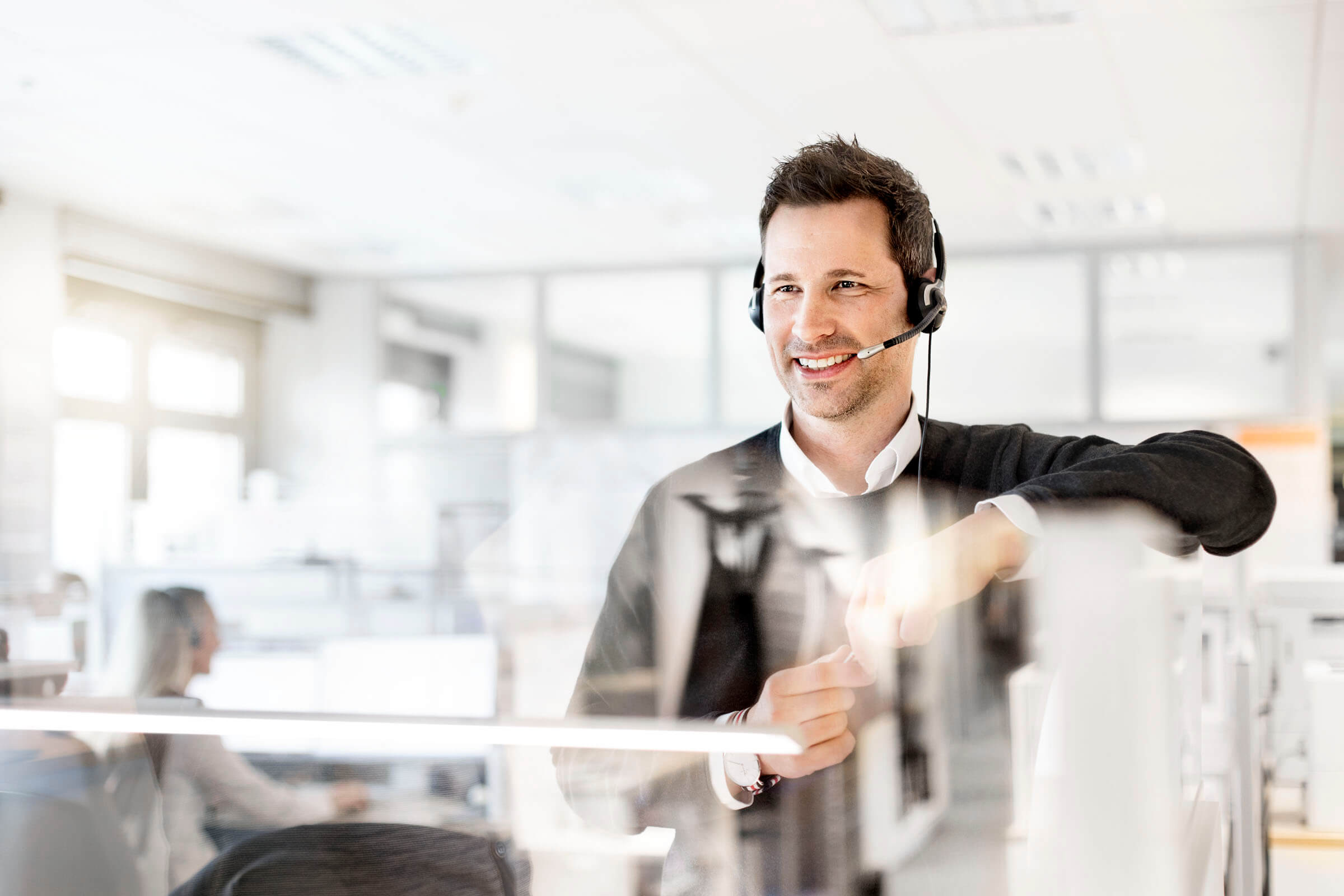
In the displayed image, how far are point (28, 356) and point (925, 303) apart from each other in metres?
4.31

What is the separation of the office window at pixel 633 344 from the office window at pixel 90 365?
173 centimetres

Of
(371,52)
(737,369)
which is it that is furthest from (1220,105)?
(371,52)

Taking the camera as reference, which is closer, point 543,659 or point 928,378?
point 928,378

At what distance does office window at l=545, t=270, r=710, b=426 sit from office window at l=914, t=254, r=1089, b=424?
1.05 m

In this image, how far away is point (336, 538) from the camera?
3.98 meters

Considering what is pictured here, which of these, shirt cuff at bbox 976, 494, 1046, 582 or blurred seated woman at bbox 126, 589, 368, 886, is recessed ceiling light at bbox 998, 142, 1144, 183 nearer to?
shirt cuff at bbox 976, 494, 1046, 582

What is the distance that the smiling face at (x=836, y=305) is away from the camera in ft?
3.12

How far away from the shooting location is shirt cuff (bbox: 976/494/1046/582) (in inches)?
25.8

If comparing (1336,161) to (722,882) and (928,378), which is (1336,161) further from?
(722,882)

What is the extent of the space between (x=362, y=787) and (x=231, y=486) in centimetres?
502

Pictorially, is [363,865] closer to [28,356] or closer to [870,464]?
[870,464]

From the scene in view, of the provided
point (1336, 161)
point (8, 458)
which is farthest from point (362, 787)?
point (8, 458)

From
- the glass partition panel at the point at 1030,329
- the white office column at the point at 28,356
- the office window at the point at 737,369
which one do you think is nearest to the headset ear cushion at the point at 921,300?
the glass partition panel at the point at 1030,329

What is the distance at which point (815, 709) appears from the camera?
2.12 feet
